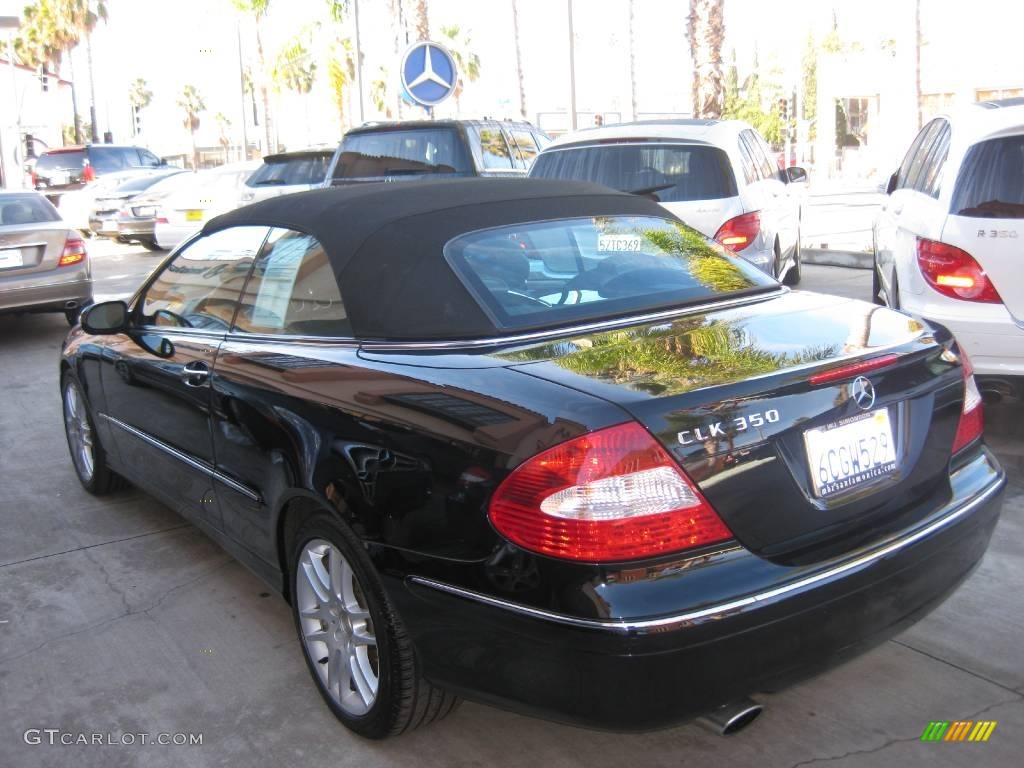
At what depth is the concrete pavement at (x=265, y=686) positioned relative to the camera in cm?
305

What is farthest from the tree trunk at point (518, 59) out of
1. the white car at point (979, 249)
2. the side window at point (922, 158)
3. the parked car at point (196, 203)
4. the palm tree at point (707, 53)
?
the white car at point (979, 249)

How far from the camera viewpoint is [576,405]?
2.50 meters

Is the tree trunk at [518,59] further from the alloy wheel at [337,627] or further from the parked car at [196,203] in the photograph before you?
the alloy wheel at [337,627]

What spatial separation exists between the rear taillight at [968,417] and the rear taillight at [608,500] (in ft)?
3.60

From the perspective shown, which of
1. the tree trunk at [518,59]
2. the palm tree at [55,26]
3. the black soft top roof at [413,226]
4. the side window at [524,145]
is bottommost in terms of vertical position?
the black soft top roof at [413,226]

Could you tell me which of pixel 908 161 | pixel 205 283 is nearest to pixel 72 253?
pixel 205 283

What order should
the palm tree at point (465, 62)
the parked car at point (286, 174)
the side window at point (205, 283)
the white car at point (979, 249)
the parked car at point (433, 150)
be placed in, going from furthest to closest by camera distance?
1. the palm tree at point (465, 62)
2. the parked car at point (286, 174)
3. the parked car at point (433, 150)
4. the white car at point (979, 249)
5. the side window at point (205, 283)

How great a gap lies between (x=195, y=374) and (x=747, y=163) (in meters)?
5.89

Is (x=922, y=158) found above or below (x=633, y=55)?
below

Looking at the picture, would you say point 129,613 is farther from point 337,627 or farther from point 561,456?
point 561,456

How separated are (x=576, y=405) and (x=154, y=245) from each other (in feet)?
60.4

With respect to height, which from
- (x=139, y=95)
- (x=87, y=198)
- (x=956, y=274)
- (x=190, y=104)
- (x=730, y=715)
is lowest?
(x=730, y=715)

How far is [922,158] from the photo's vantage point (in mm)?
7039

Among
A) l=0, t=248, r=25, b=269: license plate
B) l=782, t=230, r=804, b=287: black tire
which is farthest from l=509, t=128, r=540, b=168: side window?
l=0, t=248, r=25, b=269: license plate
